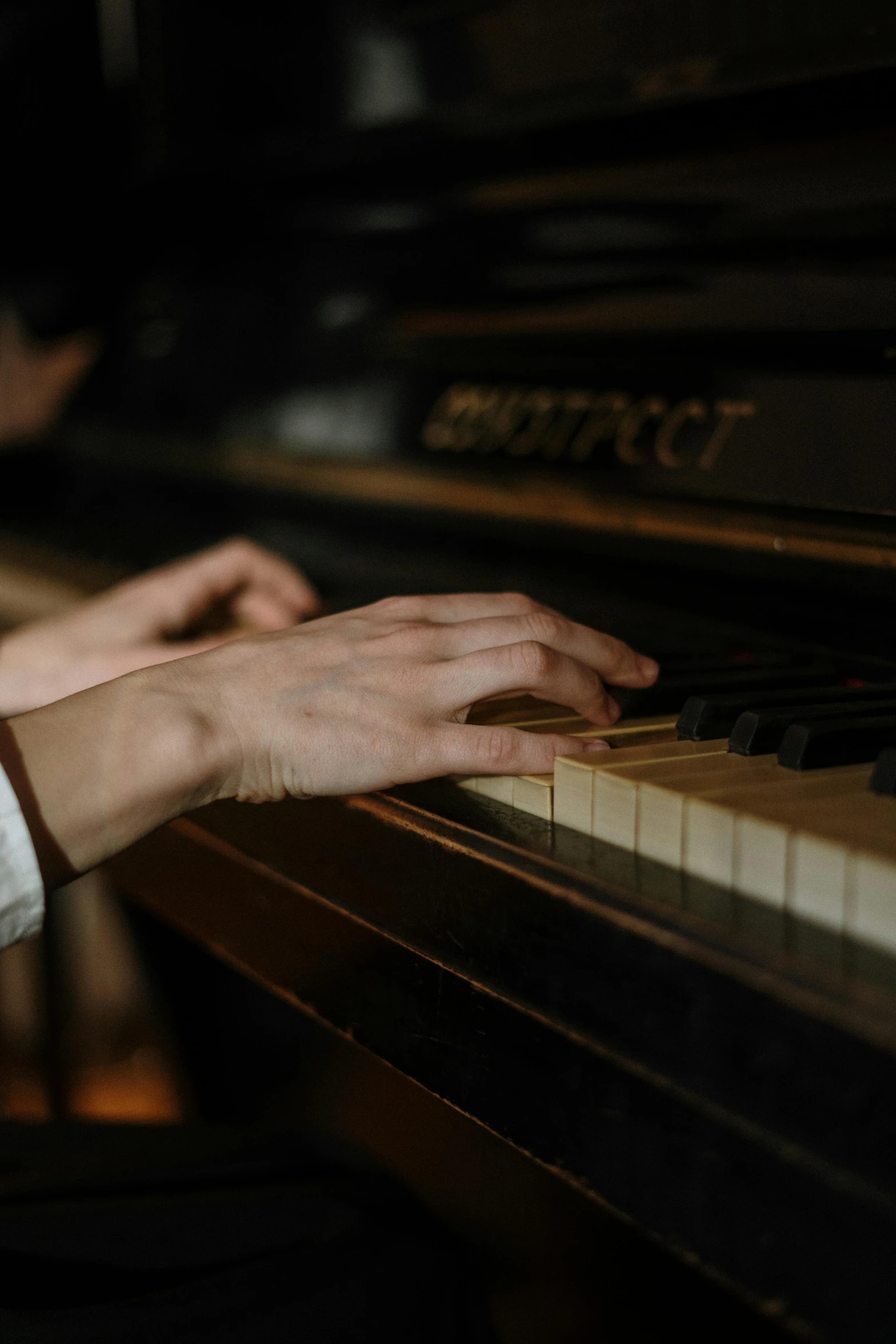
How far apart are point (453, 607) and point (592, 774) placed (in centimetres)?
20

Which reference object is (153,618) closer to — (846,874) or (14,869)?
(14,869)

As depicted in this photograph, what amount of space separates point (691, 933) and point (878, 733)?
0.20m

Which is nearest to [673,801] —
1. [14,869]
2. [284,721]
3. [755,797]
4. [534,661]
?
[755,797]

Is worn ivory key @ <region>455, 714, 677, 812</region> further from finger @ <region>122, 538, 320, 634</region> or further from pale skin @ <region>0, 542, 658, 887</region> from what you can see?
finger @ <region>122, 538, 320, 634</region>

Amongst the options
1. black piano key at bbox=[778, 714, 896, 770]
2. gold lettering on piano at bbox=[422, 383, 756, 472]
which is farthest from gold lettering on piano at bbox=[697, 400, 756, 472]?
black piano key at bbox=[778, 714, 896, 770]

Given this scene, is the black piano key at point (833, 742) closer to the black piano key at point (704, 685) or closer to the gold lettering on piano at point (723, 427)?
the black piano key at point (704, 685)

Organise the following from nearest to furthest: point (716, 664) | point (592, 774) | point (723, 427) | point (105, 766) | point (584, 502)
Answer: point (592, 774) → point (105, 766) → point (716, 664) → point (723, 427) → point (584, 502)

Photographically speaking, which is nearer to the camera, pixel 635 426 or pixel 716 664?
pixel 716 664

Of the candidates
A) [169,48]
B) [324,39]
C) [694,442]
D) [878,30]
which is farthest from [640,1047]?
[169,48]

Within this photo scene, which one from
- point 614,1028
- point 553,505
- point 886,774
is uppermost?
point 553,505

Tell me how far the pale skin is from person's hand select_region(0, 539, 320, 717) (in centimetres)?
34

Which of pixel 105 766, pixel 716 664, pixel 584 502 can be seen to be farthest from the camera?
pixel 584 502

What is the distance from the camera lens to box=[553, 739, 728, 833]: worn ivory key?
A: 622 mm

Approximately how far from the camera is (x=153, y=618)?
1.12m
